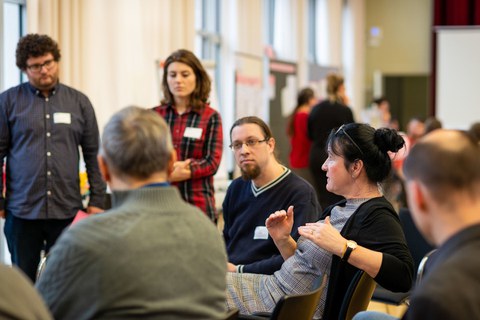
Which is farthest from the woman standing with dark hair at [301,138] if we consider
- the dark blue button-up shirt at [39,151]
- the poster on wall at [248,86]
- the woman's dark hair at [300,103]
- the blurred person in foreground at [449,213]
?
the blurred person in foreground at [449,213]

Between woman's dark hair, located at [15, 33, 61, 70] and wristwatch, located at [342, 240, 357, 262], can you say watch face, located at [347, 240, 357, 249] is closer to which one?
wristwatch, located at [342, 240, 357, 262]

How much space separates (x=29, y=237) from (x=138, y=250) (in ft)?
7.27

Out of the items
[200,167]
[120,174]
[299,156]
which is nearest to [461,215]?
[120,174]

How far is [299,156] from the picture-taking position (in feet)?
23.3

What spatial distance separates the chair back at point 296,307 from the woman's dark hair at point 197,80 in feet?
6.13

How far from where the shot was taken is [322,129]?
21.6ft

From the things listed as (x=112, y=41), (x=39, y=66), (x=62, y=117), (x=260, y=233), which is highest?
(x=112, y=41)

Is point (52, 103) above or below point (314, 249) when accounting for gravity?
above

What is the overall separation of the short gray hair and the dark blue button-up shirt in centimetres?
201

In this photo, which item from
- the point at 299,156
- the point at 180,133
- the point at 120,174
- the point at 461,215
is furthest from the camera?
the point at 299,156

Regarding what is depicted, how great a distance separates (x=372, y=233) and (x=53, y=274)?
1295 millimetres

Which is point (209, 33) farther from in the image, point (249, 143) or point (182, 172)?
point (249, 143)

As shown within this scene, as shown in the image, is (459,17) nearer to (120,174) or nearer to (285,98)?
(285,98)

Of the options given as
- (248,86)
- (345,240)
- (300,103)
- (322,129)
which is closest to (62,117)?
(345,240)
